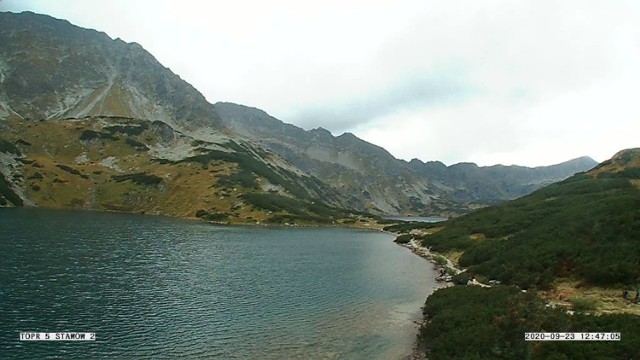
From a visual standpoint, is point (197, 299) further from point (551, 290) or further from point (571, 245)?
point (571, 245)

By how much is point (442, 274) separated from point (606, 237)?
31.3 metres

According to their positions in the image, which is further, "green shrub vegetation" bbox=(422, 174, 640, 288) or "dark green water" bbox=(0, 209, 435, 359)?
"green shrub vegetation" bbox=(422, 174, 640, 288)

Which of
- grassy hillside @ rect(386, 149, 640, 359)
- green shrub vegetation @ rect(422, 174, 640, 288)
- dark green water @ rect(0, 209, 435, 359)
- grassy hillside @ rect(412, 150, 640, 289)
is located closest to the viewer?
grassy hillside @ rect(386, 149, 640, 359)

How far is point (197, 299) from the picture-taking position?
55344mm

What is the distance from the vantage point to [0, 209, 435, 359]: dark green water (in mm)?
38781

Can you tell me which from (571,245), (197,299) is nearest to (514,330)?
(571,245)

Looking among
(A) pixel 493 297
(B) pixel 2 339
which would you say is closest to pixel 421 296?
(A) pixel 493 297

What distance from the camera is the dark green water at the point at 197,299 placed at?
38.8m

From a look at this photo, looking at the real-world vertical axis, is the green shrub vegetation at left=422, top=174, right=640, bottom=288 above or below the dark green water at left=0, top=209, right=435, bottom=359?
above

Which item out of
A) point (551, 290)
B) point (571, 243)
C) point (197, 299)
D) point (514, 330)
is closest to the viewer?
point (514, 330)

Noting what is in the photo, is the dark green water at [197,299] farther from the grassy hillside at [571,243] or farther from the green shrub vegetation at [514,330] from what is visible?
the grassy hillside at [571,243]

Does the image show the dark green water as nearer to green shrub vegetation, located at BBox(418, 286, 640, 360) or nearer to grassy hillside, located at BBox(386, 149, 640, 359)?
green shrub vegetation, located at BBox(418, 286, 640, 360)

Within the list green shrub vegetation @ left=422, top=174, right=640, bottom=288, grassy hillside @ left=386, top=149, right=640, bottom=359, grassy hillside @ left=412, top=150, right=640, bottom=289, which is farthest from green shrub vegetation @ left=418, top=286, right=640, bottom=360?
green shrub vegetation @ left=422, top=174, right=640, bottom=288

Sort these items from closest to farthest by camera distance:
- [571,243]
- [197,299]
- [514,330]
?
[514,330], [197,299], [571,243]
